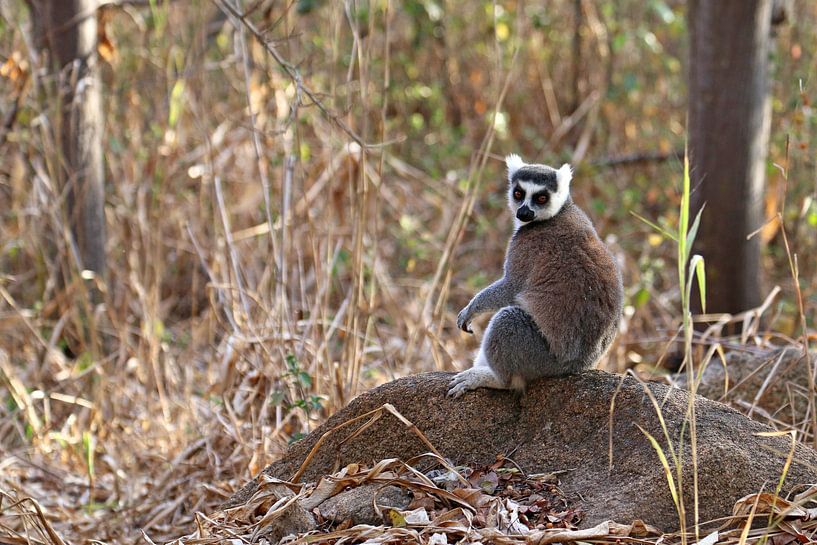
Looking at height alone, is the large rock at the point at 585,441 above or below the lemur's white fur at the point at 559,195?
below

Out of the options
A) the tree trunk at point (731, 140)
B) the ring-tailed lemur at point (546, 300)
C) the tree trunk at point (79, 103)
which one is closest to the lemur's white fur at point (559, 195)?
the ring-tailed lemur at point (546, 300)

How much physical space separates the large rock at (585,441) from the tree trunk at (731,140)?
2638 millimetres

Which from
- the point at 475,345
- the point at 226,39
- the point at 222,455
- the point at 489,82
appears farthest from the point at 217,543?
the point at 489,82

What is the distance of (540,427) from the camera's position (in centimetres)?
293

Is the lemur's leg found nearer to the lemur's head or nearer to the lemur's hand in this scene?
the lemur's hand

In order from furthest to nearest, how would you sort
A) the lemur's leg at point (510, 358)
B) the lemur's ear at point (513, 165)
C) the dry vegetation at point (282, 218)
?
the dry vegetation at point (282, 218) < the lemur's ear at point (513, 165) < the lemur's leg at point (510, 358)

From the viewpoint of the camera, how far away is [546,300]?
3.08 meters

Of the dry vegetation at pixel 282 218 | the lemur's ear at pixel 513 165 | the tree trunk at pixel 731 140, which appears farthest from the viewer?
the tree trunk at pixel 731 140

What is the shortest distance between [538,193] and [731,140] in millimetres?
2511

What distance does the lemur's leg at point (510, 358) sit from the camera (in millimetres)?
2980

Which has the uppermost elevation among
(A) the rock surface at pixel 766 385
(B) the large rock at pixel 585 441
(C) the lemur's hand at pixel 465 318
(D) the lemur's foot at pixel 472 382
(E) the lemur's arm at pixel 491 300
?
(E) the lemur's arm at pixel 491 300

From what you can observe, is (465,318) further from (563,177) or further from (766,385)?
(766,385)

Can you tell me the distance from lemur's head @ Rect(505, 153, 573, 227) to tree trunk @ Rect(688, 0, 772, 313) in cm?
221

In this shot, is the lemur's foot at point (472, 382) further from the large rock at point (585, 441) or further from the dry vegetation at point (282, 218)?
the dry vegetation at point (282, 218)
